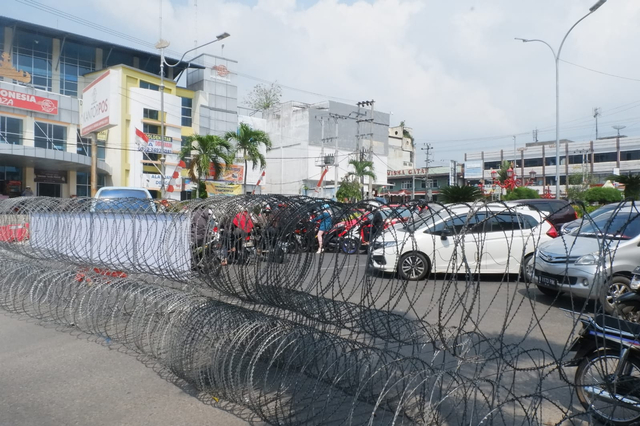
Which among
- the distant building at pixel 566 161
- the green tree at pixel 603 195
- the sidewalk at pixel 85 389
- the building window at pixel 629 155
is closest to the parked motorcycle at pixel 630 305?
the sidewalk at pixel 85 389

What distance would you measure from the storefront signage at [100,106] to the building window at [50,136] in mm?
1700

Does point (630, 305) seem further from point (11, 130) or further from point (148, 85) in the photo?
point (148, 85)

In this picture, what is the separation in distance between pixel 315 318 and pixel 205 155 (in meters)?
23.5

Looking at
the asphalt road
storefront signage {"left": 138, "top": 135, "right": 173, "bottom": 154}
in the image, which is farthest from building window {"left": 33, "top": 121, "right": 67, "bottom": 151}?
the asphalt road

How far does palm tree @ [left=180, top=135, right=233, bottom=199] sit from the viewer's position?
1053 inches

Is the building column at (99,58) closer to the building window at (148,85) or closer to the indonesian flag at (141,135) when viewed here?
the building window at (148,85)

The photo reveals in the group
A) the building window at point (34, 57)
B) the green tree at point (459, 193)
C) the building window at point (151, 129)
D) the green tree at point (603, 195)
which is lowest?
the green tree at point (459, 193)

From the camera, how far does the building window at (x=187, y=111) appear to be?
126 feet

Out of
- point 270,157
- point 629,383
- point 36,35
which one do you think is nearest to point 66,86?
point 36,35

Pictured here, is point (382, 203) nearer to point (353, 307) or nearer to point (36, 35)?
point (353, 307)

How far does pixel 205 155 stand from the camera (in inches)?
1049

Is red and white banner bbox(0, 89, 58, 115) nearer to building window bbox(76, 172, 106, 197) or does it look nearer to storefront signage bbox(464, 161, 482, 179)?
building window bbox(76, 172, 106, 197)

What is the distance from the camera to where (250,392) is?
3996 mm

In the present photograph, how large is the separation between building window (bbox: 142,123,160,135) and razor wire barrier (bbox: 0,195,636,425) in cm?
2896
